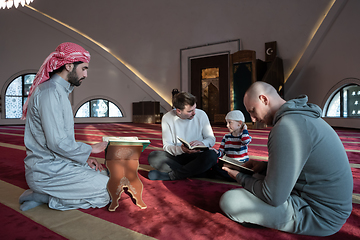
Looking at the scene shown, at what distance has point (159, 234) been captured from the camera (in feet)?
4.40

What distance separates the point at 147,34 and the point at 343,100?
8.89 meters

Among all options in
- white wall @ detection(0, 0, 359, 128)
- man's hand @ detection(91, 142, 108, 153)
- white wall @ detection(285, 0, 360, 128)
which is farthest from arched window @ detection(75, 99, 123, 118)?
man's hand @ detection(91, 142, 108, 153)

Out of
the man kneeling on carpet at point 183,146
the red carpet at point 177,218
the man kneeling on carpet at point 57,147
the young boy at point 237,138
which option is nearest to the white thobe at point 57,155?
the man kneeling on carpet at point 57,147

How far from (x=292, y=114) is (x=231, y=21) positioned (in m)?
10.1

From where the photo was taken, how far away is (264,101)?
126cm

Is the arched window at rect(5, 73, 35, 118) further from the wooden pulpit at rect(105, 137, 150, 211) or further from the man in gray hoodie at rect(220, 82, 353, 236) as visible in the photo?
the man in gray hoodie at rect(220, 82, 353, 236)

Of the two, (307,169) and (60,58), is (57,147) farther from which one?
(307,169)

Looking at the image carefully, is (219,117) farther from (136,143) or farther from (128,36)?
(136,143)

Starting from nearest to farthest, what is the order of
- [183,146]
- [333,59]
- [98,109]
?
[183,146] < [333,59] < [98,109]

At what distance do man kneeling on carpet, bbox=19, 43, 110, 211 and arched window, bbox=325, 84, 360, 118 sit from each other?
7.84 meters

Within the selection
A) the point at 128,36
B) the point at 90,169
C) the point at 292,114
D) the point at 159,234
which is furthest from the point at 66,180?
the point at 128,36

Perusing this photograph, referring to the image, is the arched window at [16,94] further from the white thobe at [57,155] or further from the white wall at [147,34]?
the white thobe at [57,155]

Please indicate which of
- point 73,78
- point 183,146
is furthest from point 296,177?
point 73,78

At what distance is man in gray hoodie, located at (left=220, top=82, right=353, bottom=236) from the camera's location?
3.54ft
